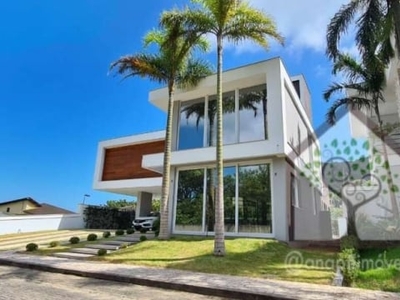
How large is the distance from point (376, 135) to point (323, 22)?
7.78 metres

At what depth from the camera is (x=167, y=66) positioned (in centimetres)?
1381

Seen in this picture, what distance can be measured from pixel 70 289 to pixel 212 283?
312cm

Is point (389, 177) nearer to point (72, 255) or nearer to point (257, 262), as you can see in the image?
point (257, 262)

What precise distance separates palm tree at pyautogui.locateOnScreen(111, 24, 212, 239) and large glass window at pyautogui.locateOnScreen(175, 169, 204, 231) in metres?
1.18

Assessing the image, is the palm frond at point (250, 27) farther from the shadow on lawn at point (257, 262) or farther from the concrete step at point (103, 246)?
the concrete step at point (103, 246)

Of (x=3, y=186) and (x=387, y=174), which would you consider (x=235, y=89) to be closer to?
(x=387, y=174)

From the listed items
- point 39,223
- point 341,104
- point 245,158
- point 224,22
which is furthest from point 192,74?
point 39,223

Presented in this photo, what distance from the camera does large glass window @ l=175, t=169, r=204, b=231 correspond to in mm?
13758

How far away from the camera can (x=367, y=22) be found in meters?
10.3

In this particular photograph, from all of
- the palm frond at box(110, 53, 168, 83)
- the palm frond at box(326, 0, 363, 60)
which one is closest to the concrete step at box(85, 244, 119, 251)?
the palm frond at box(110, 53, 168, 83)

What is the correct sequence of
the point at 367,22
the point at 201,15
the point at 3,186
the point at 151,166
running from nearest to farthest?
the point at 367,22, the point at 201,15, the point at 151,166, the point at 3,186

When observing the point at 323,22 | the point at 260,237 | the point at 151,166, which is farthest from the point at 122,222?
the point at 323,22

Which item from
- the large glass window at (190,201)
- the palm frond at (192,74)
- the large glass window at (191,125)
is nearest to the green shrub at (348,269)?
the large glass window at (190,201)

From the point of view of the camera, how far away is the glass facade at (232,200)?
41.1 ft
